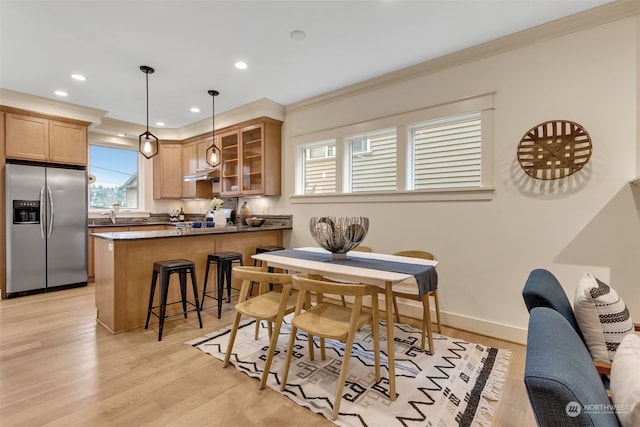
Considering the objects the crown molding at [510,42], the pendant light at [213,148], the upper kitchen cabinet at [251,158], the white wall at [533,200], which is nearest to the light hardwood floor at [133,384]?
the white wall at [533,200]

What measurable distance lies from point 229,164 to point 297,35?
117 inches

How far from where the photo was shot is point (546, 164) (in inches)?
102

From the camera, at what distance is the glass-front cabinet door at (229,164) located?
5.06 meters

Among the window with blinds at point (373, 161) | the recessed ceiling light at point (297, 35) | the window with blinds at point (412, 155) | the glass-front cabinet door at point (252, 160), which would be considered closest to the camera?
the recessed ceiling light at point (297, 35)

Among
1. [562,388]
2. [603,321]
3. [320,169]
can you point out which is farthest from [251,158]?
[562,388]

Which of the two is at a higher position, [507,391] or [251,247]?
[251,247]

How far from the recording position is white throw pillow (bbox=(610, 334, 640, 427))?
0.78 metres

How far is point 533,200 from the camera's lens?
8.78ft

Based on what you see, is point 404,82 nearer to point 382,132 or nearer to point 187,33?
point 382,132

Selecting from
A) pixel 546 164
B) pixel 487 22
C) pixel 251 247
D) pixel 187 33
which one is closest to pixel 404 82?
pixel 487 22

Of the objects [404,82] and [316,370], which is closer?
[316,370]

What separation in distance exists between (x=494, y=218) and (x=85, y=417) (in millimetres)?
3409

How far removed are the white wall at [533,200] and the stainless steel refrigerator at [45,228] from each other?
4.43m

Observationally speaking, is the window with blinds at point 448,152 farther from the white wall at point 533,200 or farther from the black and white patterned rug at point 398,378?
the black and white patterned rug at point 398,378
